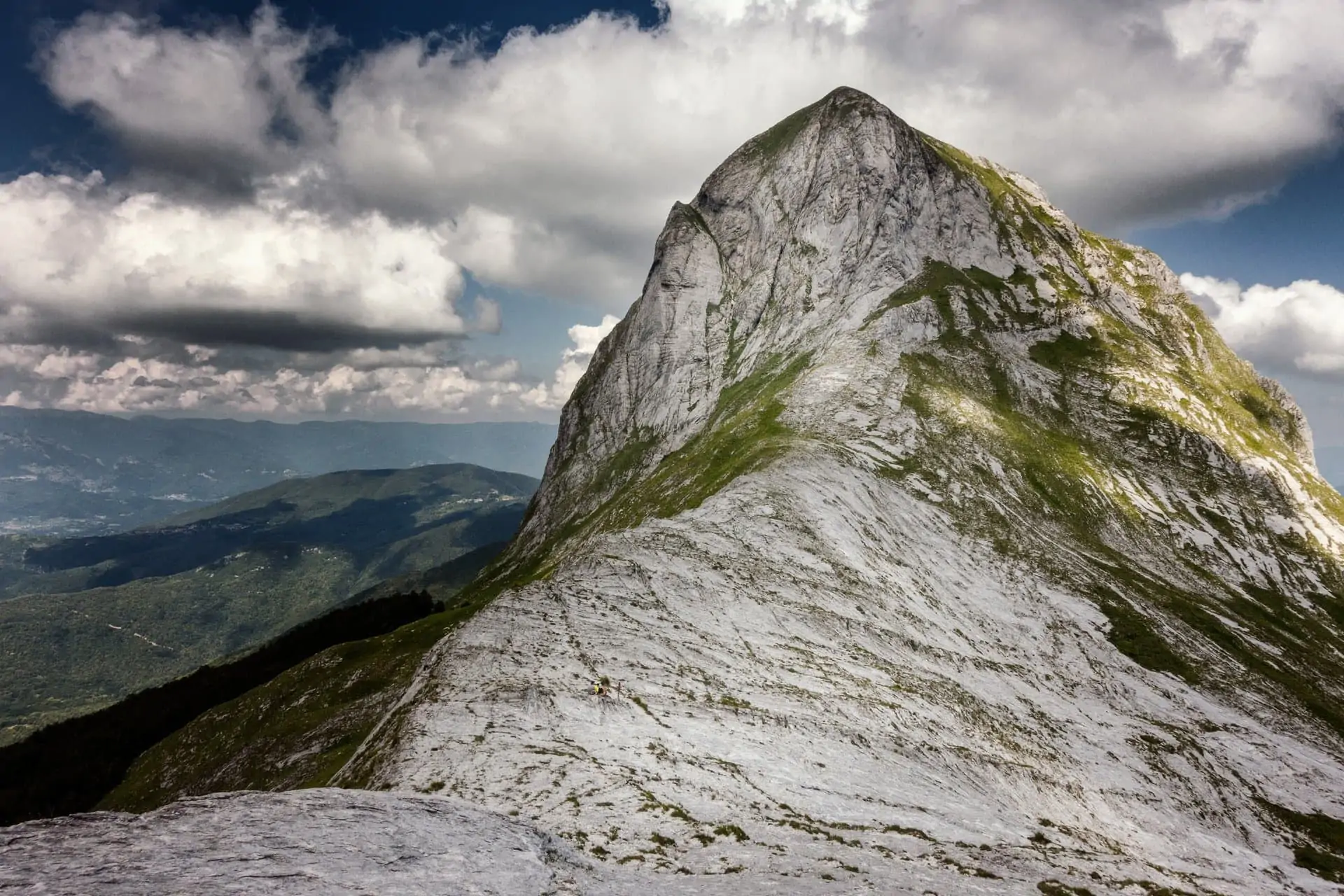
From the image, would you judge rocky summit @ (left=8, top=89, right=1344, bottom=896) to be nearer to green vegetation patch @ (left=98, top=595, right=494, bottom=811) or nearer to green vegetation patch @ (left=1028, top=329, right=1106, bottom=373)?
green vegetation patch @ (left=1028, top=329, right=1106, bottom=373)

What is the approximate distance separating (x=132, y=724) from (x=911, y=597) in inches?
5925

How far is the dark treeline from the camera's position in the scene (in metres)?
110

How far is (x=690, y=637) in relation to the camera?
4962cm

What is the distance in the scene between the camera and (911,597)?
73.4 metres

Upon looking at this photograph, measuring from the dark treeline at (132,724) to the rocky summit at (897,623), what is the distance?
2912 cm

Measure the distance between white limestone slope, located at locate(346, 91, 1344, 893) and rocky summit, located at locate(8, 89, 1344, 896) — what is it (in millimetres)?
409

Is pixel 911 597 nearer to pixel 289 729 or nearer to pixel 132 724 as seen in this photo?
pixel 289 729

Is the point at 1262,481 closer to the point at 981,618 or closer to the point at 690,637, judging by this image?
the point at 981,618

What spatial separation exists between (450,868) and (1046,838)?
35037 mm

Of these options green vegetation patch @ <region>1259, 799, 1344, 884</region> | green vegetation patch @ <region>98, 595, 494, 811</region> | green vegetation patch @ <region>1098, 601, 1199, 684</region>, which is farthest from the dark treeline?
green vegetation patch @ <region>1259, 799, 1344, 884</region>

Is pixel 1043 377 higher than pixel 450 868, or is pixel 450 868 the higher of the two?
pixel 1043 377

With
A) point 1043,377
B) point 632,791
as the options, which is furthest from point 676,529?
point 1043,377

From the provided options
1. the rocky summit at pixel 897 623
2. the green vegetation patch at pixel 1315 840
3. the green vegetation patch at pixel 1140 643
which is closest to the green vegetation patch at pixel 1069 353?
the rocky summit at pixel 897 623

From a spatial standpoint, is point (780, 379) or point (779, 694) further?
point (780, 379)
